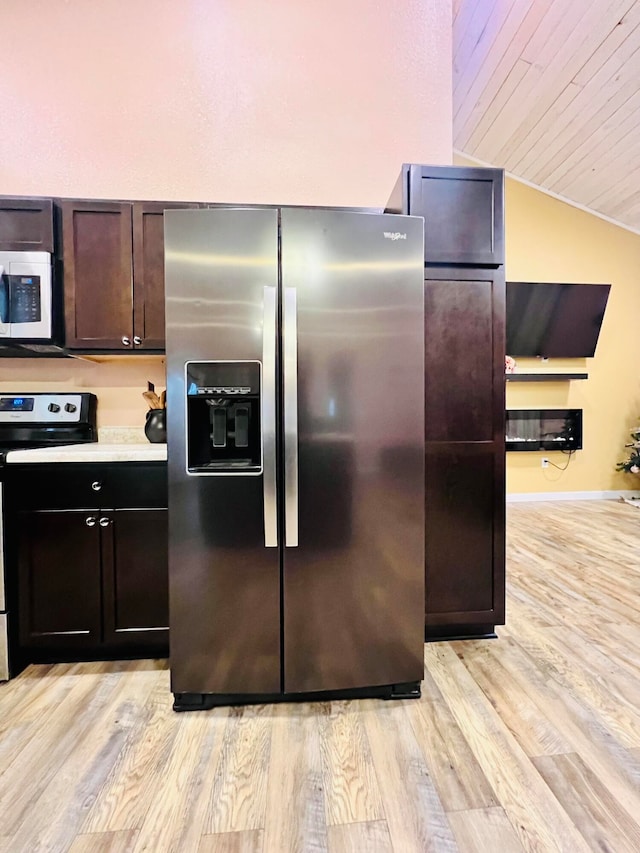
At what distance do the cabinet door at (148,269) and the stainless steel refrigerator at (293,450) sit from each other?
0.69 meters

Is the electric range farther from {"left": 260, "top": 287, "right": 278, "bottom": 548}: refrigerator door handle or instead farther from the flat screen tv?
the flat screen tv

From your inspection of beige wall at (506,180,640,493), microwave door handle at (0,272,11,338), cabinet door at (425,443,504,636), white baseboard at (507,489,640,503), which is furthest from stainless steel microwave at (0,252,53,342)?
white baseboard at (507,489,640,503)

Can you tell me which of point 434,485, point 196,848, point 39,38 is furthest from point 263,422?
point 39,38

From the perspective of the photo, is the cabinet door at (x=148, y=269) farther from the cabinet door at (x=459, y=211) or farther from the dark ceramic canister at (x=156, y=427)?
the cabinet door at (x=459, y=211)

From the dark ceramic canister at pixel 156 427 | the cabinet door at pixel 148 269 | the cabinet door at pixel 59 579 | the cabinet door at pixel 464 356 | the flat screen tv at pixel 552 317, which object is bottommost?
the cabinet door at pixel 59 579

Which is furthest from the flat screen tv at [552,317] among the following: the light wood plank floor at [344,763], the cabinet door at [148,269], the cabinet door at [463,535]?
the cabinet door at [148,269]

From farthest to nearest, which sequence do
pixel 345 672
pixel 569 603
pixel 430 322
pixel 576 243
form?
pixel 576 243
pixel 569 603
pixel 430 322
pixel 345 672

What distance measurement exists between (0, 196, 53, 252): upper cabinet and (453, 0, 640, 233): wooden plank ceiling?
11.5 feet

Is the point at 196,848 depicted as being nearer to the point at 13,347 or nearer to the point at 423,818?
the point at 423,818

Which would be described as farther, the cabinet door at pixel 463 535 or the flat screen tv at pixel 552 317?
the flat screen tv at pixel 552 317

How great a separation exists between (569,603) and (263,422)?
7.29 feet

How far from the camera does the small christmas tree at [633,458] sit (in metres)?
4.94

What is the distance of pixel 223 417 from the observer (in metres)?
1.61

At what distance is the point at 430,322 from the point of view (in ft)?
6.49
